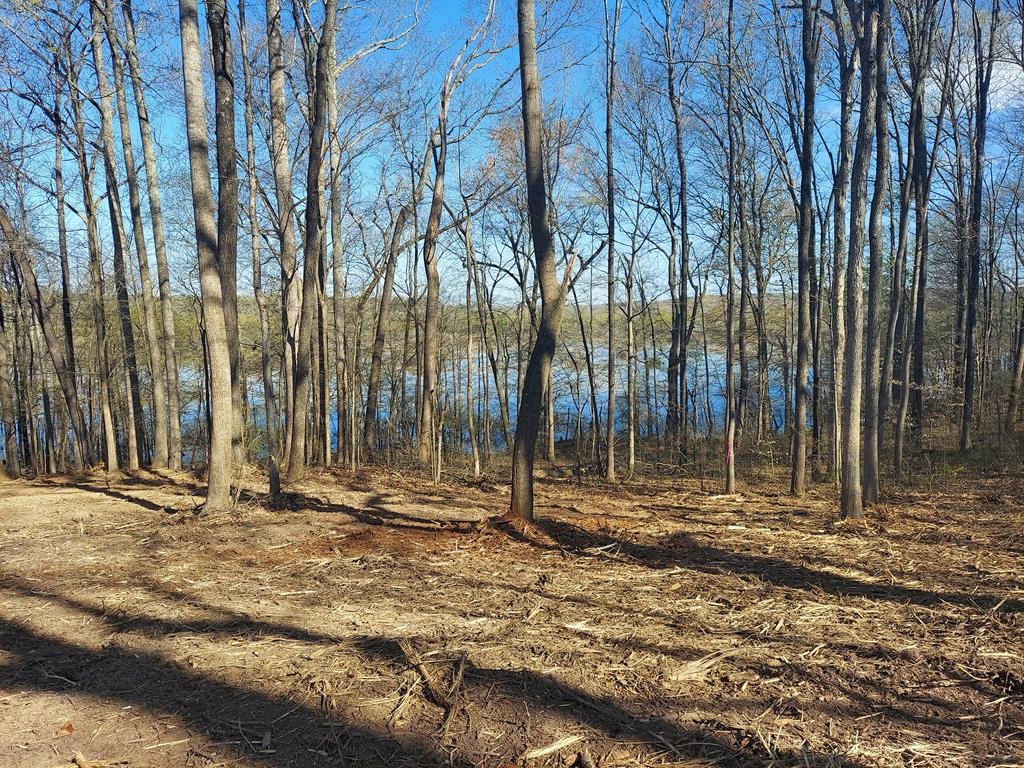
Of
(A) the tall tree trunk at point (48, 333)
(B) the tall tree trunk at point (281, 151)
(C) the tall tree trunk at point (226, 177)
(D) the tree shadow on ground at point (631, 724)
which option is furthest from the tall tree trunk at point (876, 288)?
(A) the tall tree trunk at point (48, 333)

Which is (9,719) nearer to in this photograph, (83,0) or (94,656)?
(94,656)

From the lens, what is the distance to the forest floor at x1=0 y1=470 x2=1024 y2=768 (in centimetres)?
286

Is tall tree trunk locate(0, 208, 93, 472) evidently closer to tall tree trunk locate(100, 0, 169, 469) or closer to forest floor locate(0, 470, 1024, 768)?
tall tree trunk locate(100, 0, 169, 469)

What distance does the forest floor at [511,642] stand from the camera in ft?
9.37

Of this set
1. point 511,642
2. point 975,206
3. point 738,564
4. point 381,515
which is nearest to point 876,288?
point 738,564

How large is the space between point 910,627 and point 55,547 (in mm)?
7324

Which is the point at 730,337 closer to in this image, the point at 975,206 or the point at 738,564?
the point at 738,564

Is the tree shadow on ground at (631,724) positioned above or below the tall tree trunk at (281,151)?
below

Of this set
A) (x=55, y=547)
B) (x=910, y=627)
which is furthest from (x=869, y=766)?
(x=55, y=547)

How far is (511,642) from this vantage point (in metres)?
3.90

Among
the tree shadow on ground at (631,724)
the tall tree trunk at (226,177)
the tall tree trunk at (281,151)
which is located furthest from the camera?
the tall tree trunk at (281,151)

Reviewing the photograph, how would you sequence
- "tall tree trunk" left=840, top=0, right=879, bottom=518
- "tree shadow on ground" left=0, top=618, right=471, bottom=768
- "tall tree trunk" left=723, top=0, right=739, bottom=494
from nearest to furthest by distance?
"tree shadow on ground" left=0, top=618, right=471, bottom=768
"tall tree trunk" left=840, top=0, right=879, bottom=518
"tall tree trunk" left=723, top=0, right=739, bottom=494

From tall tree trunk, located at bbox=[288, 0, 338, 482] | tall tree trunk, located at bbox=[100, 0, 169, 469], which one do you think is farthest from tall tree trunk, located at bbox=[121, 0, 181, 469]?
tall tree trunk, located at bbox=[288, 0, 338, 482]

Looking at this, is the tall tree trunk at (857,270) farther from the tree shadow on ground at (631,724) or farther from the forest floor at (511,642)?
the tree shadow on ground at (631,724)
